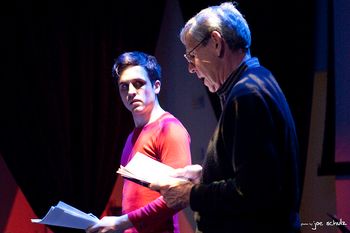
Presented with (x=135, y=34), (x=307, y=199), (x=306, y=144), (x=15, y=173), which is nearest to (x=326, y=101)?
(x=306, y=144)

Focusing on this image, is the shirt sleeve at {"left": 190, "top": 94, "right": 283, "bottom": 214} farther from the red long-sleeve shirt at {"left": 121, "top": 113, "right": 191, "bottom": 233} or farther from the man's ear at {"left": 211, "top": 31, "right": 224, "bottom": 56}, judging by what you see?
the red long-sleeve shirt at {"left": 121, "top": 113, "right": 191, "bottom": 233}

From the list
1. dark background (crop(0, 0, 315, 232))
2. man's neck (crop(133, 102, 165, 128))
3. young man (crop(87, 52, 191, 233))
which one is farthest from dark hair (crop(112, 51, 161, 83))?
dark background (crop(0, 0, 315, 232))

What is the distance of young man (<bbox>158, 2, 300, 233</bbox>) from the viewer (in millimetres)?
1143

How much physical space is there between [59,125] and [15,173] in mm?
422

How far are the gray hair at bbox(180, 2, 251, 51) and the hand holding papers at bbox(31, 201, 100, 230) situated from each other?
765mm

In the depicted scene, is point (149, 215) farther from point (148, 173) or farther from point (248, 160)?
point (248, 160)

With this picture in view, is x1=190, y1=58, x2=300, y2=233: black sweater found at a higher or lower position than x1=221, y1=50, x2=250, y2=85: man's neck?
lower

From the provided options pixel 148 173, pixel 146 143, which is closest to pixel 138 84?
pixel 146 143

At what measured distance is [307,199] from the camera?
300cm

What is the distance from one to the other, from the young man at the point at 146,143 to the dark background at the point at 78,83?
1057mm

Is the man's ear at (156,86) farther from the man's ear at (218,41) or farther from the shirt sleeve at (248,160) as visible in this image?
the shirt sleeve at (248,160)

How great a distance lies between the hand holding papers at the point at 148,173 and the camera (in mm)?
1433

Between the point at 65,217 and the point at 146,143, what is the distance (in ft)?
1.51

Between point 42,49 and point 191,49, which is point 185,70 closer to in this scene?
point 42,49
